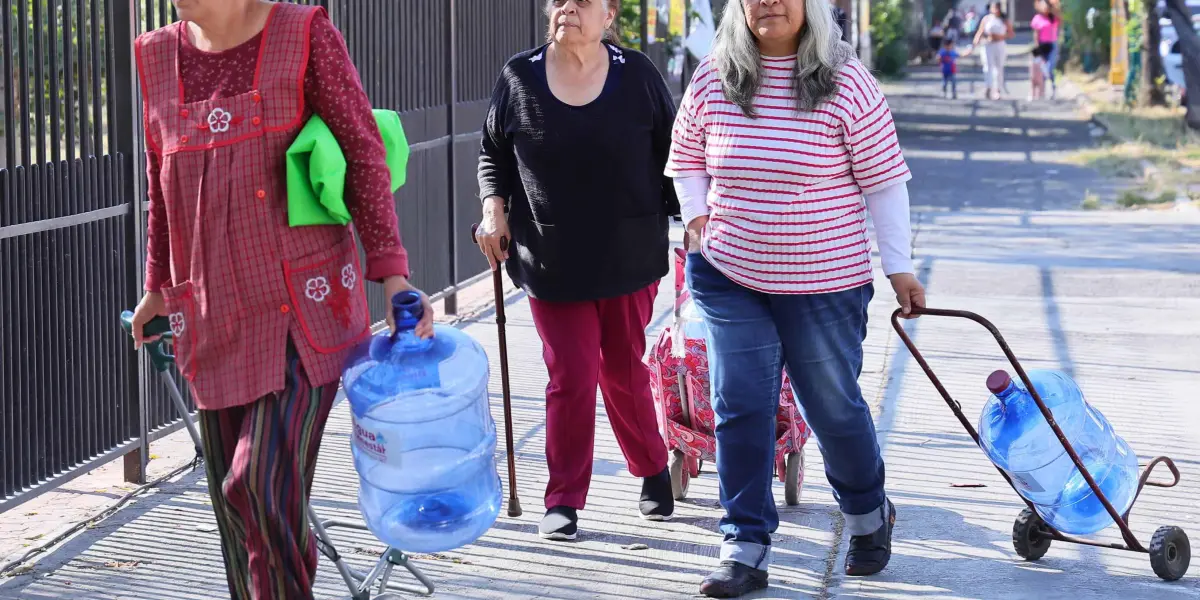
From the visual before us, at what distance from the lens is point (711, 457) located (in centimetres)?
524

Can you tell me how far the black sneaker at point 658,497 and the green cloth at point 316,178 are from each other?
6.93 feet

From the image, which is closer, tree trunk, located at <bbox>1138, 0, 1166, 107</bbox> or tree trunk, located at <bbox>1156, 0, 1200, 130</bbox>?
tree trunk, located at <bbox>1156, 0, 1200, 130</bbox>

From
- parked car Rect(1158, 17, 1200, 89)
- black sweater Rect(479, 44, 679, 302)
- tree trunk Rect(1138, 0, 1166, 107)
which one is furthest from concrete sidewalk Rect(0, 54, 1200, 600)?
tree trunk Rect(1138, 0, 1166, 107)

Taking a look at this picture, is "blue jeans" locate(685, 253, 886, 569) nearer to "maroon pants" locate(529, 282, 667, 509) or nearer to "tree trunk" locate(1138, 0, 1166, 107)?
"maroon pants" locate(529, 282, 667, 509)

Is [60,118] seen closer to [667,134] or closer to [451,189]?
[667,134]

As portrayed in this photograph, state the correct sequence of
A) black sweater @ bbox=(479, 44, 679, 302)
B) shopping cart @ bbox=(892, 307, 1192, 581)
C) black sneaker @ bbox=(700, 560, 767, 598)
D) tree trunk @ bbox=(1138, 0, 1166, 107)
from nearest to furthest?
1. shopping cart @ bbox=(892, 307, 1192, 581)
2. black sneaker @ bbox=(700, 560, 767, 598)
3. black sweater @ bbox=(479, 44, 679, 302)
4. tree trunk @ bbox=(1138, 0, 1166, 107)

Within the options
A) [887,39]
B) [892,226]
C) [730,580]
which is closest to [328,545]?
[730,580]

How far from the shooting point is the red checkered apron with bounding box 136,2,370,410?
3307 millimetres

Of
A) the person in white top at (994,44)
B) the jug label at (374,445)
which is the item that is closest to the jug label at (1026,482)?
the jug label at (374,445)

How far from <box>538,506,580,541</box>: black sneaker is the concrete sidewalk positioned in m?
0.04

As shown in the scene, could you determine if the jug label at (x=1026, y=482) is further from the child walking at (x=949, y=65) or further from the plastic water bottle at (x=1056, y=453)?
the child walking at (x=949, y=65)

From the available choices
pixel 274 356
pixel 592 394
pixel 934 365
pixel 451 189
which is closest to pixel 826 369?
pixel 592 394

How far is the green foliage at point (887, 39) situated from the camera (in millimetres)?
40000

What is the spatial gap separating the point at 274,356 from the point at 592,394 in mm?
1793
